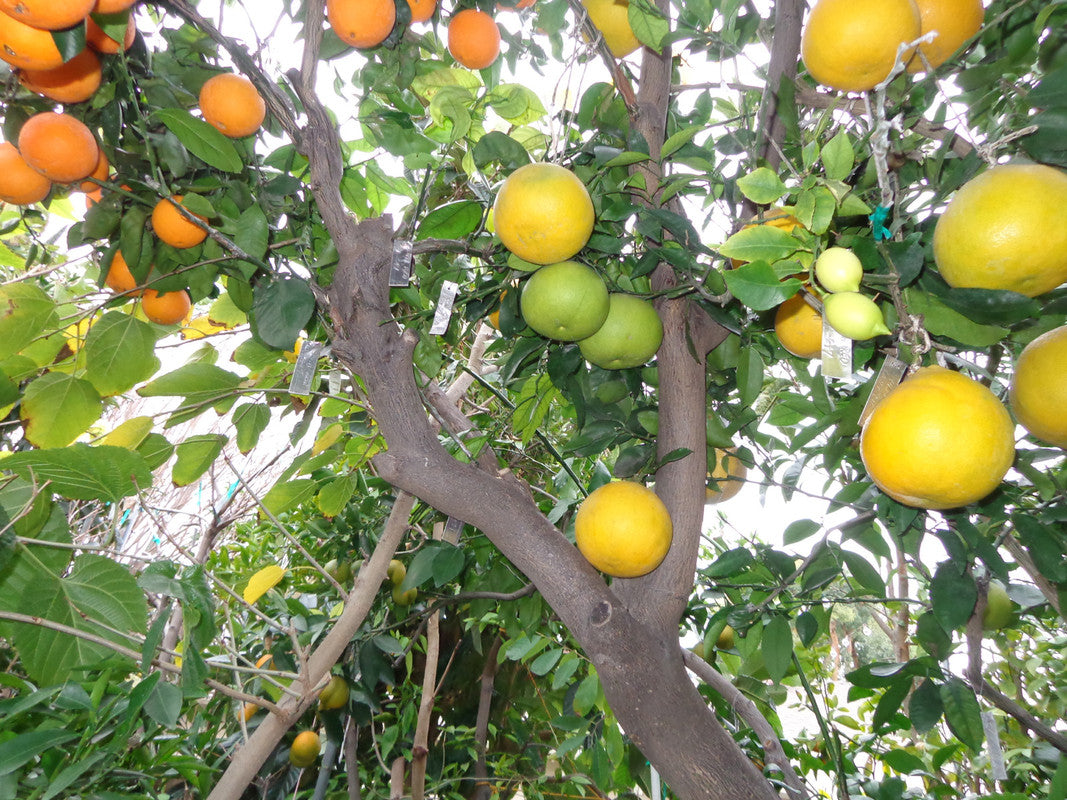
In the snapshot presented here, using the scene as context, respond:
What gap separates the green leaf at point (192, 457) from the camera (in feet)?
3.73

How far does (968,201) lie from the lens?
61cm

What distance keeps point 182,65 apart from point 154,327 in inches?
17.3

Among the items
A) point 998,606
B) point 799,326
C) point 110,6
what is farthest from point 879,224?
point 998,606

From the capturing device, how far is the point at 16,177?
0.98 m

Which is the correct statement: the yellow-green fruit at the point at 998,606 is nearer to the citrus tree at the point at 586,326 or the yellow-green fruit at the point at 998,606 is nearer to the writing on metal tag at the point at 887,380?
the citrus tree at the point at 586,326

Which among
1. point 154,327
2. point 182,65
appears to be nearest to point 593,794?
point 154,327

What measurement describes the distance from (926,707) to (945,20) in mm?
961

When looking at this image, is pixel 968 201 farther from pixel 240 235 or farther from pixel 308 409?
pixel 308 409

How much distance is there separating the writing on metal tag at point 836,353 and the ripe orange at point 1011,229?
0.53 feet

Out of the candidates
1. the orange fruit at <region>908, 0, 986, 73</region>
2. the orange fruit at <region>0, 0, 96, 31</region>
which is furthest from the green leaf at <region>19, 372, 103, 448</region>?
the orange fruit at <region>908, 0, 986, 73</region>

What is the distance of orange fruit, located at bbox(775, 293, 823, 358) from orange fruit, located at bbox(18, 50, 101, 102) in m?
1.03

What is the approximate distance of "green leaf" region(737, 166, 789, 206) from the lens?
585 millimetres

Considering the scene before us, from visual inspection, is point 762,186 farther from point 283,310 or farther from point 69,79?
point 69,79

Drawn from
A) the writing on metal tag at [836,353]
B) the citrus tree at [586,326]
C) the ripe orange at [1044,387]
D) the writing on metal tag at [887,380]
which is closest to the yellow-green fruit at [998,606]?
the citrus tree at [586,326]
